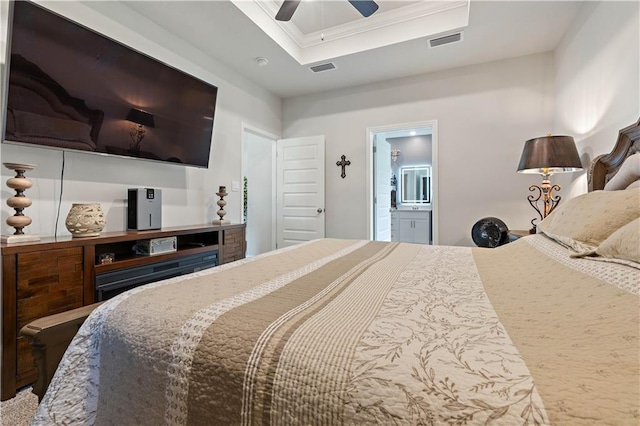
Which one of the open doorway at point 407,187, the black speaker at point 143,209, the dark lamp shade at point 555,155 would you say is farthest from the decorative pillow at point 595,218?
the open doorway at point 407,187

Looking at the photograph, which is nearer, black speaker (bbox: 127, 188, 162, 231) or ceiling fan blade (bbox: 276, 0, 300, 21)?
ceiling fan blade (bbox: 276, 0, 300, 21)

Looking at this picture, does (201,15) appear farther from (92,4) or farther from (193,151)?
(193,151)

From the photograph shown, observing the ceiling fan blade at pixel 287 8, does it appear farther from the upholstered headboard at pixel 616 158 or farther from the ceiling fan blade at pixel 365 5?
the upholstered headboard at pixel 616 158

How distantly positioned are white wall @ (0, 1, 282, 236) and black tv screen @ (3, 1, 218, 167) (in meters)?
0.20

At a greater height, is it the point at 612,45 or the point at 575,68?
the point at 575,68

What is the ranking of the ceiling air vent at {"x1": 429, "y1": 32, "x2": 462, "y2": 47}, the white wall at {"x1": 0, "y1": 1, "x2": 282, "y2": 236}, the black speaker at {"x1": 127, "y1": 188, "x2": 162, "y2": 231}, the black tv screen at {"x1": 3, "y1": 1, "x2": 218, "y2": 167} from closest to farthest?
the black tv screen at {"x1": 3, "y1": 1, "x2": 218, "y2": 167}
the white wall at {"x1": 0, "y1": 1, "x2": 282, "y2": 236}
the black speaker at {"x1": 127, "y1": 188, "x2": 162, "y2": 231}
the ceiling air vent at {"x1": 429, "y1": 32, "x2": 462, "y2": 47}

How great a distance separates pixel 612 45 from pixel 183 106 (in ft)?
11.3

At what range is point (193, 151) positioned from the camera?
304 cm

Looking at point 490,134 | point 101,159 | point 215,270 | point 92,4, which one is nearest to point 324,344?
point 215,270

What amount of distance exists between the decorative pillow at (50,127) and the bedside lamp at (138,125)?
0.32 metres

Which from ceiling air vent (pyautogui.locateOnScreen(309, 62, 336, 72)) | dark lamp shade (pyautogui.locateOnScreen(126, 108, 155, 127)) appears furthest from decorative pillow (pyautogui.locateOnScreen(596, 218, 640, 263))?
ceiling air vent (pyautogui.locateOnScreen(309, 62, 336, 72))

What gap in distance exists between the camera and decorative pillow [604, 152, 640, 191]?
1.60m

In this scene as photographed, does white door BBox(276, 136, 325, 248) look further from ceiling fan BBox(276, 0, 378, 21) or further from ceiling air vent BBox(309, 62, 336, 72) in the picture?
ceiling fan BBox(276, 0, 378, 21)

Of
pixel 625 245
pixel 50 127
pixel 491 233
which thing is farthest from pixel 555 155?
pixel 50 127
